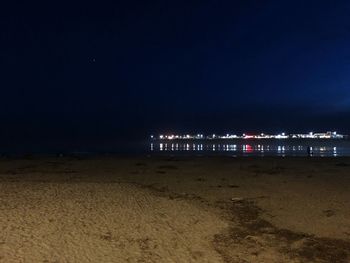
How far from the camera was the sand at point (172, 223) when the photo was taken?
957 centimetres

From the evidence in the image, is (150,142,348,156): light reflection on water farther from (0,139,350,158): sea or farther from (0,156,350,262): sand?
(0,156,350,262): sand

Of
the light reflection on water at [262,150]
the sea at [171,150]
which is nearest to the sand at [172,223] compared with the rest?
the sea at [171,150]

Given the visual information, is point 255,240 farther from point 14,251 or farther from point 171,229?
point 14,251

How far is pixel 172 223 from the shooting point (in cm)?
1204

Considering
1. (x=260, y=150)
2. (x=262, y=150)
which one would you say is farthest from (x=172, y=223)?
(x=260, y=150)

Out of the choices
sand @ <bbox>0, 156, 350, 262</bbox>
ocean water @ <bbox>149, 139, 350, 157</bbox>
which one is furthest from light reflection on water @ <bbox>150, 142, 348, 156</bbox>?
sand @ <bbox>0, 156, 350, 262</bbox>

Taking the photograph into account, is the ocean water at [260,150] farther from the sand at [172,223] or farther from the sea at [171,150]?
the sand at [172,223]

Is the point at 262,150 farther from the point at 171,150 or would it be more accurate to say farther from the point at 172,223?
the point at 172,223

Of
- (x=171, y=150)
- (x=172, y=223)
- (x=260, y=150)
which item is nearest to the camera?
(x=172, y=223)

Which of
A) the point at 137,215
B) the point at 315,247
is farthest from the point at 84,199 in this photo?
the point at 315,247

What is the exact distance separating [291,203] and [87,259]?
29.5ft

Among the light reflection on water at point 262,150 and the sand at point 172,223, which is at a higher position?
the light reflection on water at point 262,150

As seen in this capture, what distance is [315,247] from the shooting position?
10.4 meters

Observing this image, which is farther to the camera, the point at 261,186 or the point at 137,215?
the point at 261,186
